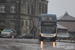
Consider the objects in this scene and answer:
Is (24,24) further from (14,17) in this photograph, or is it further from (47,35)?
(47,35)

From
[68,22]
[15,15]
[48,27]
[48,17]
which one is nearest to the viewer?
[48,27]

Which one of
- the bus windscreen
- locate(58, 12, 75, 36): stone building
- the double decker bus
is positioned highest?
the bus windscreen

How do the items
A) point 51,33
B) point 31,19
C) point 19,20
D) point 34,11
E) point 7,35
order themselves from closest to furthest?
point 51,33 → point 7,35 → point 19,20 → point 31,19 → point 34,11

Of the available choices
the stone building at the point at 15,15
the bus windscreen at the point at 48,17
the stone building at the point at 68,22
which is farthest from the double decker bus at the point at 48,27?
the stone building at the point at 68,22

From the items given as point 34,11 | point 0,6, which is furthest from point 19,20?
point 34,11

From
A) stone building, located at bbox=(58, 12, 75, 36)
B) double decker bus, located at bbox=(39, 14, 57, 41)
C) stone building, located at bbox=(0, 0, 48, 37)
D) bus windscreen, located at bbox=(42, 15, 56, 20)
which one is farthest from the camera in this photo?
stone building, located at bbox=(58, 12, 75, 36)

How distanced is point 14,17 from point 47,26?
33105 millimetres

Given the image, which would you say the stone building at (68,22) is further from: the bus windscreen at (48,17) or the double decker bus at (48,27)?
the double decker bus at (48,27)

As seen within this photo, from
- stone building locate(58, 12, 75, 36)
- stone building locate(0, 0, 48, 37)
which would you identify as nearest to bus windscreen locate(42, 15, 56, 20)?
stone building locate(0, 0, 48, 37)

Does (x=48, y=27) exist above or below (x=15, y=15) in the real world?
below

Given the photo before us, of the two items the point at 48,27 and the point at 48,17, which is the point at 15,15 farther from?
the point at 48,27

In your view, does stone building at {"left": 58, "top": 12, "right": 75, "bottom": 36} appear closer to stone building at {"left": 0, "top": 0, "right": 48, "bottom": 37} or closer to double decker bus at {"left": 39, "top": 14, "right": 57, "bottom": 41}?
stone building at {"left": 0, "top": 0, "right": 48, "bottom": 37}

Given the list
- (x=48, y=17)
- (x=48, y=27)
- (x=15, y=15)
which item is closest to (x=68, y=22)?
(x=15, y=15)

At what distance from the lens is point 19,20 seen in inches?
2721
